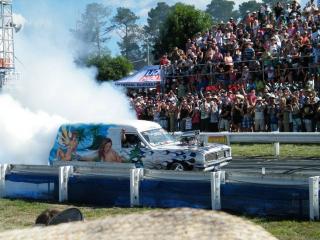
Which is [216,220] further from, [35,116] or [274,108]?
[274,108]

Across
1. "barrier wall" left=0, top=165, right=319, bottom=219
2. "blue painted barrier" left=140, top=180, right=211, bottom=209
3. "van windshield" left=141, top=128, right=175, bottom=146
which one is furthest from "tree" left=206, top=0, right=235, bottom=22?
"blue painted barrier" left=140, top=180, right=211, bottom=209

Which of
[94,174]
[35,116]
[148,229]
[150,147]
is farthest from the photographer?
[35,116]

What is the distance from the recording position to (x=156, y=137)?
58.4 ft

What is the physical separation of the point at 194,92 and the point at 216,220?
29573 millimetres

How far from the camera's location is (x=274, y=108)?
24750mm

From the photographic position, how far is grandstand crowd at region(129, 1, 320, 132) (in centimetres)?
2491

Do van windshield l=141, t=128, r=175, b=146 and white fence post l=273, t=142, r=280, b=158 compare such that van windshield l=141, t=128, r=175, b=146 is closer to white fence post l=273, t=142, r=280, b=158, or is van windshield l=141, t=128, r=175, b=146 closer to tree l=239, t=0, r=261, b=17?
white fence post l=273, t=142, r=280, b=158

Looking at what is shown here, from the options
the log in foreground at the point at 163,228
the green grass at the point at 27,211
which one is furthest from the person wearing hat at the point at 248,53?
the log in foreground at the point at 163,228

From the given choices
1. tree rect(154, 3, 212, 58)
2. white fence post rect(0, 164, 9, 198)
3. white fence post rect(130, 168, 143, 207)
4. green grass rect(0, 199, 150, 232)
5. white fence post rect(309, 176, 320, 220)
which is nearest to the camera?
white fence post rect(309, 176, 320, 220)

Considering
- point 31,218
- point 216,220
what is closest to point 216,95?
point 31,218

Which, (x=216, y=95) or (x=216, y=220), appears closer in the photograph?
(x=216, y=220)

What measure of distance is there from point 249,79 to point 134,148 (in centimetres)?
1232

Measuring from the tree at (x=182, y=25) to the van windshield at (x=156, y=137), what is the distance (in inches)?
1966

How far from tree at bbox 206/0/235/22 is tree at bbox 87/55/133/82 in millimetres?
89008
